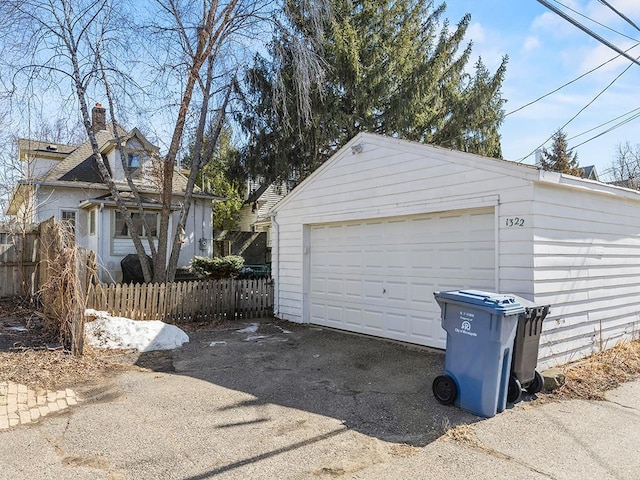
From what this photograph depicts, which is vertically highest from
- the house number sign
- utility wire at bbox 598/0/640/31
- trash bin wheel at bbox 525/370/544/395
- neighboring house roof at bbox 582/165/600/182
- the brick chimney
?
the brick chimney

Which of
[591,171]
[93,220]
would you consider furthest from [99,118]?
[591,171]

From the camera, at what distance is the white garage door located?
655 cm

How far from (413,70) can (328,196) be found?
8.83 m

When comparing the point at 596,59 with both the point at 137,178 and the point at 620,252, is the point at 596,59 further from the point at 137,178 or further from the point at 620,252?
the point at 137,178

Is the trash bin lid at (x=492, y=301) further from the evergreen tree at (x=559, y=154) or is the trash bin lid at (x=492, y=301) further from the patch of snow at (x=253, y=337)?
the evergreen tree at (x=559, y=154)

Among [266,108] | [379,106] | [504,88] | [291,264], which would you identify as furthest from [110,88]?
[504,88]

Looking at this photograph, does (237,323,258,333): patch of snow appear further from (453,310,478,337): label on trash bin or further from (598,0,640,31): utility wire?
(598,0,640,31): utility wire

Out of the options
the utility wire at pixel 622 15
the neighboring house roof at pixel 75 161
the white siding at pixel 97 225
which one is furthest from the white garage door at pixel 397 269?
the neighboring house roof at pixel 75 161

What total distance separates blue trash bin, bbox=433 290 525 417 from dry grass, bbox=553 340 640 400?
1.23 metres

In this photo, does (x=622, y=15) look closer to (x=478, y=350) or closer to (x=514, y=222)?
(x=514, y=222)

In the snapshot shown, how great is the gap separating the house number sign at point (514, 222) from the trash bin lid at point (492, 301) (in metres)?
1.48

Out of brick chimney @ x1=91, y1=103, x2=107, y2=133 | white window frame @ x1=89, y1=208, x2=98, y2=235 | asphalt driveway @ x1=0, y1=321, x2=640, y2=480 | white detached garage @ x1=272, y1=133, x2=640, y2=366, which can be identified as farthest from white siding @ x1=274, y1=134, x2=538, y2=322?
brick chimney @ x1=91, y1=103, x2=107, y2=133

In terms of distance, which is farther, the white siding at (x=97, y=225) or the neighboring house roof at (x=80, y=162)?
the neighboring house roof at (x=80, y=162)

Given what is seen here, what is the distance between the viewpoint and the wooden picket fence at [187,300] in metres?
8.72
